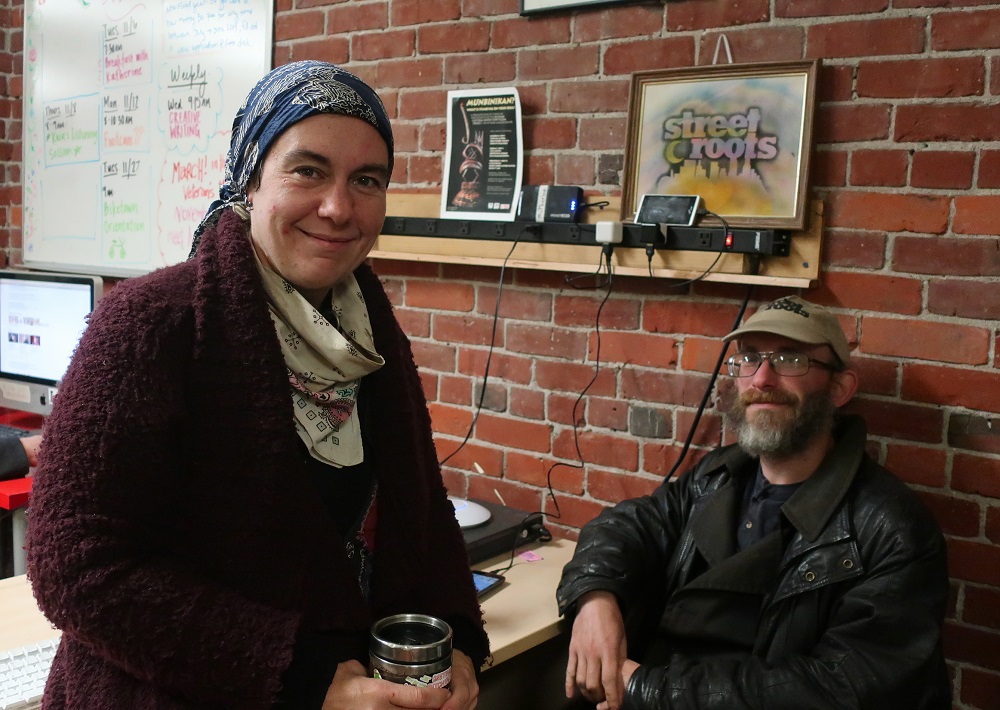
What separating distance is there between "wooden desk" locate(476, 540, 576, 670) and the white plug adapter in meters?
0.73

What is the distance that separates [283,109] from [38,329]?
1927 millimetres

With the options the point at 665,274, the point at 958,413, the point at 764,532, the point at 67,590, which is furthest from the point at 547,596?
the point at 67,590

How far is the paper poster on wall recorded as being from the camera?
7.09 feet

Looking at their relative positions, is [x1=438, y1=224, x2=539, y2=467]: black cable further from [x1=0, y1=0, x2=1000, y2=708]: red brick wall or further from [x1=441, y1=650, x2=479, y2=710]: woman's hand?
[x1=441, y1=650, x2=479, y2=710]: woman's hand

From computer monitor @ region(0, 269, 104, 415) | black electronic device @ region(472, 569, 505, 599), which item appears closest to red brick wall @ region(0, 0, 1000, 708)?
black electronic device @ region(472, 569, 505, 599)

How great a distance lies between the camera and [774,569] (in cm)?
161

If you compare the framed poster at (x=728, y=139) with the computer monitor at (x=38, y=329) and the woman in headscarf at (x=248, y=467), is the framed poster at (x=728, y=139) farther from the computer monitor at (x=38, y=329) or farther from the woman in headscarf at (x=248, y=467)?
the computer monitor at (x=38, y=329)

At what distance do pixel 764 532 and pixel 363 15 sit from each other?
1751 mm

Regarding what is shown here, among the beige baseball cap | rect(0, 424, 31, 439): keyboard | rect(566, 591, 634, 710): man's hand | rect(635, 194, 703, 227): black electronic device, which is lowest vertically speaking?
rect(566, 591, 634, 710): man's hand

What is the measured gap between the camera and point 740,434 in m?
1.76

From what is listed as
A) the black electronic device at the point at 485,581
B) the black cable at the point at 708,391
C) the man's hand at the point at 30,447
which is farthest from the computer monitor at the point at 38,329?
the black cable at the point at 708,391

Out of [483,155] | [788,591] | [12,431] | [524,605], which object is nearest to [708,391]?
[788,591]

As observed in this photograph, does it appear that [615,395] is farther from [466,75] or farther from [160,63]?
[160,63]

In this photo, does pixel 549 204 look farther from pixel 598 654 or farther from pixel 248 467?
pixel 248 467
